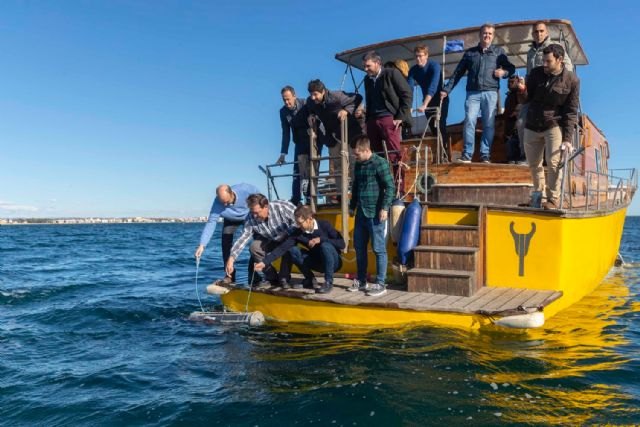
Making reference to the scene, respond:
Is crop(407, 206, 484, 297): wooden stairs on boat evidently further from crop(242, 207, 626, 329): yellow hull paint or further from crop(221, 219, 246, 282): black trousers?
crop(221, 219, 246, 282): black trousers

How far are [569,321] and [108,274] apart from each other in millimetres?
13315

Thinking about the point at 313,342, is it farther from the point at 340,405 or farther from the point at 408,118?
the point at 408,118

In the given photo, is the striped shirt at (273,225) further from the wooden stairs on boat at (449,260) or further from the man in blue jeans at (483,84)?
the man in blue jeans at (483,84)

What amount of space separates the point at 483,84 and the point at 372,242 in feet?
11.9

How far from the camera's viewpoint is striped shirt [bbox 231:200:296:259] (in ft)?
24.2

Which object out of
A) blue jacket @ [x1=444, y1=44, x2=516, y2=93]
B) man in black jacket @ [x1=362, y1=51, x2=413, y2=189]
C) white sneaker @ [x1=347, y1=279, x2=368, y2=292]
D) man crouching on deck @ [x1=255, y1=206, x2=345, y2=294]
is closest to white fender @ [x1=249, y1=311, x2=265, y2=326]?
man crouching on deck @ [x1=255, y1=206, x2=345, y2=294]

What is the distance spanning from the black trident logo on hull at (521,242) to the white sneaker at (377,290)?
187 cm

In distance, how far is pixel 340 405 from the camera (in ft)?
14.4

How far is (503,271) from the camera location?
7.09m

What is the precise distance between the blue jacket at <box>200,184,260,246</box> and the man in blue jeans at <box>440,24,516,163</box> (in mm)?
3743

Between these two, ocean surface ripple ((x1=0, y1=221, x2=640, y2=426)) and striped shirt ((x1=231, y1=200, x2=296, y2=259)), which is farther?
striped shirt ((x1=231, y1=200, x2=296, y2=259))

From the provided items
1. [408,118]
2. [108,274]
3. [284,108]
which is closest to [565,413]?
[408,118]

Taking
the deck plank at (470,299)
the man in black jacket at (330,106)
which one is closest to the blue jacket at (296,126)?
the man in black jacket at (330,106)

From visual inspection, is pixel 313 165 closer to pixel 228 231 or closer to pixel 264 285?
pixel 228 231
